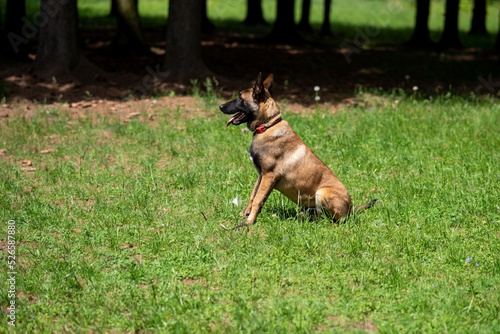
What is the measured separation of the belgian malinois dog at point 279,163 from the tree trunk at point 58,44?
766 centimetres

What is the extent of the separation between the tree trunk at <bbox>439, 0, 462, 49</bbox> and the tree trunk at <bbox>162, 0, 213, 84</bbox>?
44.0 feet

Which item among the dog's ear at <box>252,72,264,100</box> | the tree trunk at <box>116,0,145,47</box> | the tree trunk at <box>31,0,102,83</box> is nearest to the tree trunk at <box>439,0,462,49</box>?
the tree trunk at <box>116,0,145,47</box>

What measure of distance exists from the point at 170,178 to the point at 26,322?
377 centimetres

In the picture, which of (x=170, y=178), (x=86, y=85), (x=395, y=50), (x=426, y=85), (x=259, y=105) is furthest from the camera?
(x=395, y=50)

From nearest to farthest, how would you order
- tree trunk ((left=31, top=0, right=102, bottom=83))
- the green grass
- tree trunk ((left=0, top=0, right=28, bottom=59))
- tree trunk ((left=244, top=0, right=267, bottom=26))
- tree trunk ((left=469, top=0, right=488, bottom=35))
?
the green grass, tree trunk ((left=31, top=0, right=102, bottom=83)), tree trunk ((left=0, top=0, right=28, bottom=59)), tree trunk ((left=244, top=0, right=267, bottom=26)), tree trunk ((left=469, top=0, right=488, bottom=35))

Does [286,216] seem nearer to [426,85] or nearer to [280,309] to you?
[280,309]

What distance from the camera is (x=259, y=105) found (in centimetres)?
694

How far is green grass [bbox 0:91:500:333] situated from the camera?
5.20 m

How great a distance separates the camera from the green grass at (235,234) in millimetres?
5203

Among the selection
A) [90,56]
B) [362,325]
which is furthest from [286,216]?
[90,56]

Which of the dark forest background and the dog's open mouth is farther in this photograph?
the dark forest background

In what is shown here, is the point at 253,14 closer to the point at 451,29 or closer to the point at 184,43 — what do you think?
the point at 451,29

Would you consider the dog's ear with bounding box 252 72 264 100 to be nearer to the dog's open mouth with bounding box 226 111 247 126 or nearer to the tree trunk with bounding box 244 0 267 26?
the dog's open mouth with bounding box 226 111 247 126

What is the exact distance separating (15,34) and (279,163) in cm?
1192
